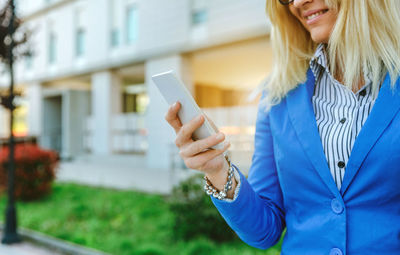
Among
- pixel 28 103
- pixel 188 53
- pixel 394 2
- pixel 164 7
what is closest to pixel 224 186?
pixel 394 2

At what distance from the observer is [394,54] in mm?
1079

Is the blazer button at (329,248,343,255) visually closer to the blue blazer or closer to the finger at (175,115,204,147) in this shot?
the blue blazer

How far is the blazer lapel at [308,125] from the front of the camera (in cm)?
107

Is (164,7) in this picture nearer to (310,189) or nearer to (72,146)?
(72,146)

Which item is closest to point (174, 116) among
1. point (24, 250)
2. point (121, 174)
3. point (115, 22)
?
point (24, 250)

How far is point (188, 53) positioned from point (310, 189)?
10263mm

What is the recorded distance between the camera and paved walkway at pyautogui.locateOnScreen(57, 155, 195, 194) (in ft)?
29.1

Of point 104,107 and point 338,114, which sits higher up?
point 104,107

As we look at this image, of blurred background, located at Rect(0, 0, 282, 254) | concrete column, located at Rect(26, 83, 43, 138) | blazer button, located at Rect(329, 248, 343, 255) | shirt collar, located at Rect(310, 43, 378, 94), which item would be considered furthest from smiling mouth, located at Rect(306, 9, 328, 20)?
concrete column, located at Rect(26, 83, 43, 138)

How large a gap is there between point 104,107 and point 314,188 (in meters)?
13.2

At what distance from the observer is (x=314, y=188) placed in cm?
110

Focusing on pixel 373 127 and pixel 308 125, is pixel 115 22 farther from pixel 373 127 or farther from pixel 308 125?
pixel 373 127

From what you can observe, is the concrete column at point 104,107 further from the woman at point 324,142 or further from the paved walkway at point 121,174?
the woman at point 324,142

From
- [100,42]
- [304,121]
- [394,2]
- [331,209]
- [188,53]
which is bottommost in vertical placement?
[331,209]
